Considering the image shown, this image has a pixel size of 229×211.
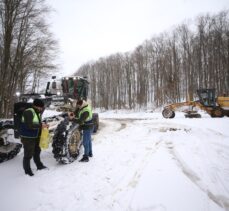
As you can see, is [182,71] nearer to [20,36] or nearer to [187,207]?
[20,36]

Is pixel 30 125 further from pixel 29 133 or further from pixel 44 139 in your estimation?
pixel 44 139

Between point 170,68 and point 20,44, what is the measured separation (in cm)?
2819

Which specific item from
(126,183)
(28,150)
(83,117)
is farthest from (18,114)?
(126,183)

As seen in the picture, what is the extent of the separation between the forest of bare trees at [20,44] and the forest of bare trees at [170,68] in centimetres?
1689

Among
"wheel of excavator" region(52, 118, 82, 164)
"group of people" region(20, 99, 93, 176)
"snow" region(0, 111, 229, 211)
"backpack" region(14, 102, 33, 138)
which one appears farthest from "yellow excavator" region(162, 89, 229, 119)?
"backpack" region(14, 102, 33, 138)

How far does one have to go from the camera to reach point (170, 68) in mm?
38938

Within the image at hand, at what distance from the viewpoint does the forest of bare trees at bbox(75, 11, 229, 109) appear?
3353 centimetres

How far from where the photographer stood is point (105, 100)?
5138 cm

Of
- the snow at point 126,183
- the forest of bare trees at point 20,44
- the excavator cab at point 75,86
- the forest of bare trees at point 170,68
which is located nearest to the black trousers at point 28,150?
the snow at point 126,183

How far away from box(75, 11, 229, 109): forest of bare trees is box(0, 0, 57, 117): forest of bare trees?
16.9m

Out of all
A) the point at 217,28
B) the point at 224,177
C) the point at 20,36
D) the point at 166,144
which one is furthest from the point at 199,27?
the point at 224,177

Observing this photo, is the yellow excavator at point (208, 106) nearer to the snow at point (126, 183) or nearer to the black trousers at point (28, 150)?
the snow at point (126, 183)

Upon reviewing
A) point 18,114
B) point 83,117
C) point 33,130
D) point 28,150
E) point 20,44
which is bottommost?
point 28,150

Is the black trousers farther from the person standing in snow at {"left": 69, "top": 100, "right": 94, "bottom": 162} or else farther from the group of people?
the person standing in snow at {"left": 69, "top": 100, "right": 94, "bottom": 162}
